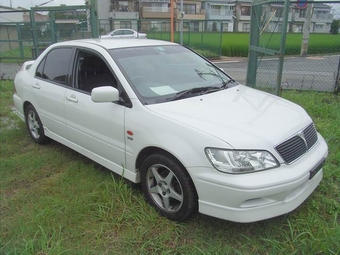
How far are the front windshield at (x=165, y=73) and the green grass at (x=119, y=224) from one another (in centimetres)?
102

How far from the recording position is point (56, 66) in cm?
420

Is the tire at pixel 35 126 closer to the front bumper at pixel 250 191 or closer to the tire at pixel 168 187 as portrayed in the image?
the tire at pixel 168 187

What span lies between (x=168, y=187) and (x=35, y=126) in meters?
2.80

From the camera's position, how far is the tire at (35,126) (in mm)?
4578

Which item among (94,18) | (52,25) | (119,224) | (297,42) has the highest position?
(94,18)

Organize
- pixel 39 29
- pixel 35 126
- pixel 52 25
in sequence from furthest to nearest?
pixel 39 29, pixel 52 25, pixel 35 126

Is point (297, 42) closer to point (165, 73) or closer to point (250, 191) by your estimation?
point (165, 73)

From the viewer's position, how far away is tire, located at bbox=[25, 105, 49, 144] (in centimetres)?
458

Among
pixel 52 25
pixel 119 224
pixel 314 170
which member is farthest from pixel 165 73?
pixel 52 25

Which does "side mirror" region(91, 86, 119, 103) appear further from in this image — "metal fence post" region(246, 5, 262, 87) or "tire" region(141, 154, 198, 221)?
"metal fence post" region(246, 5, 262, 87)

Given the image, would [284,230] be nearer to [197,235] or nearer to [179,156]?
[197,235]

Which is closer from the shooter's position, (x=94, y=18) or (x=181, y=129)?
(x=181, y=129)

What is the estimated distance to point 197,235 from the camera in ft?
8.80

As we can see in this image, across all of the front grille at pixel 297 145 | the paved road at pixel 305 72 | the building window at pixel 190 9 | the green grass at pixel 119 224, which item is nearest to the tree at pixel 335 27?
the paved road at pixel 305 72
